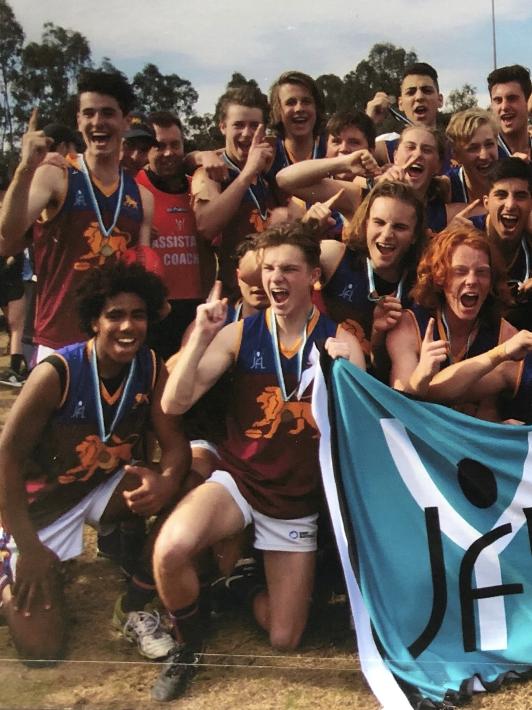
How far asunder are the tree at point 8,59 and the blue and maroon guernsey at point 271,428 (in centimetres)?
125

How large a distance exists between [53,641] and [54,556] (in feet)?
1.09

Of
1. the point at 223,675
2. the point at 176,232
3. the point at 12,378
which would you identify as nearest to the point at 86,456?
the point at 223,675

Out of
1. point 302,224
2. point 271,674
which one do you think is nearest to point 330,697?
point 271,674

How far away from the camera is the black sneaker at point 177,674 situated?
290 cm

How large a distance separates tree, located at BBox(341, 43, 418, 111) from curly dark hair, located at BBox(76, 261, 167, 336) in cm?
150

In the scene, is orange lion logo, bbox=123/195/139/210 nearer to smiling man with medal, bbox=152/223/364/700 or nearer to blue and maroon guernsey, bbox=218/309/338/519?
smiling man with medal, bbox=152/223/364/700

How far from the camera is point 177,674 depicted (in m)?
2.97

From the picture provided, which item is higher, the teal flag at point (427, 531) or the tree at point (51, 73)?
the tree at point (51, 73)

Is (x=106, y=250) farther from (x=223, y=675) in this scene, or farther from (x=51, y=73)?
(x=223, y=675)

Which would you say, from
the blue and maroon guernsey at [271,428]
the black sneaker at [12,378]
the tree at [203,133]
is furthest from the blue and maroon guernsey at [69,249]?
the black sneaker at [12,378]

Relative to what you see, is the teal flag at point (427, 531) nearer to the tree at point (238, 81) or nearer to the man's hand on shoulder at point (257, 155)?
the man's hand on shoulder at point (257, 155)

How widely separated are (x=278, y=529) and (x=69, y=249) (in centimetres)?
150

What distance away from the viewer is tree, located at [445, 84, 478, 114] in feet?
13.7

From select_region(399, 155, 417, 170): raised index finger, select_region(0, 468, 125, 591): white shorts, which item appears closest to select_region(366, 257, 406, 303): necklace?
select_region(399, 155, 417, 170): raised index finger
